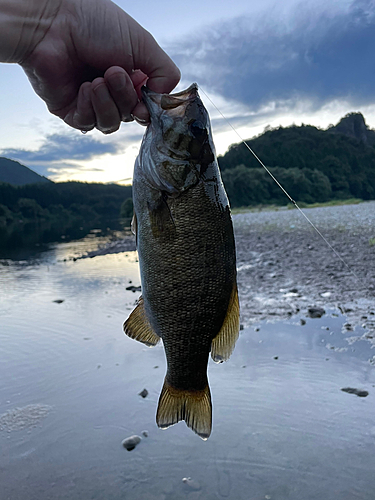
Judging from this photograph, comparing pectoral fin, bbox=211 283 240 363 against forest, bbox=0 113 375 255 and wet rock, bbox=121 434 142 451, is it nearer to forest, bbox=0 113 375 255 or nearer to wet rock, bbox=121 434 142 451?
wet rock, bbox=121 434 142 451

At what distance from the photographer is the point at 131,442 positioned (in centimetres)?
432

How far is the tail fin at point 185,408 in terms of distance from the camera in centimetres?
243

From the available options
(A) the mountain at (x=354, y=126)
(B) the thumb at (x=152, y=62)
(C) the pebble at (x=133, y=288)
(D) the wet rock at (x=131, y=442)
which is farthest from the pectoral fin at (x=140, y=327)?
(A) the mountain at (x=354, y=126)

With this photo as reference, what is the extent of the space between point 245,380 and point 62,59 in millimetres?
4372

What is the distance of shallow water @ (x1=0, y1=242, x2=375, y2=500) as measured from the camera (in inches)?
146

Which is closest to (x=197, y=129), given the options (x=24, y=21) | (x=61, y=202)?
(x=24, y=21)

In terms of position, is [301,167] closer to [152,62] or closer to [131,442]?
[131,442]

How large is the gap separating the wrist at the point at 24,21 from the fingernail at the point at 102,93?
0.71 m

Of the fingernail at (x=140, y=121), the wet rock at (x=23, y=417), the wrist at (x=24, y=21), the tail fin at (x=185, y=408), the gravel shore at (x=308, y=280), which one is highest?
the wrist at (x=24, y=21)

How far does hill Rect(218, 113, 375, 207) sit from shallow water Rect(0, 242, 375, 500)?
5345cm

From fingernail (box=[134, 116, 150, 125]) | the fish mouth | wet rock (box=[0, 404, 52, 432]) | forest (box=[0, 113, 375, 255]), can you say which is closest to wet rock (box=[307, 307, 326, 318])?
wet rock (box=[0, 404, 52, 432])

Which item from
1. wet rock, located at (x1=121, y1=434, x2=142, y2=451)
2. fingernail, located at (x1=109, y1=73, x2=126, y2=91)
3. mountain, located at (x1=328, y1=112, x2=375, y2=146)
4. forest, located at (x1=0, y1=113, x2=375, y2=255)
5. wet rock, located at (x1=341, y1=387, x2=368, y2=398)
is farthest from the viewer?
mountain, located at (x1=328, y1=112, x2=375, y2=146)

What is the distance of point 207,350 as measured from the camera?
2.42 m

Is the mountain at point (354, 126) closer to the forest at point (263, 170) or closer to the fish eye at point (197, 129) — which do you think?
the forest at point (263, 170)
